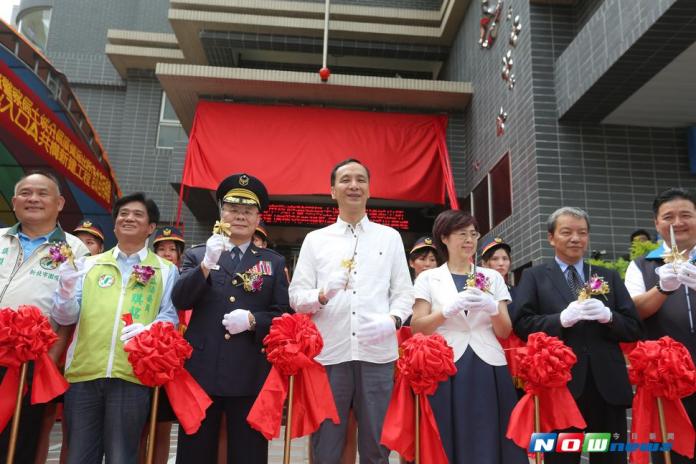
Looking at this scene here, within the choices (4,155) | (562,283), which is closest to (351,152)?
(4,155)

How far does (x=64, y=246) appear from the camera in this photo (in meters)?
2.62

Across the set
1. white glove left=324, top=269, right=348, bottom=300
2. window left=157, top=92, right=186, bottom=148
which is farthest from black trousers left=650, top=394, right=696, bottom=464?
window left=157, top=92, right=186, bottom=148

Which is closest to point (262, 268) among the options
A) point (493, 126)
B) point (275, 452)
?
point (275, 452)

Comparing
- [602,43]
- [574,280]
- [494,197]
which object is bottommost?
[574,280]

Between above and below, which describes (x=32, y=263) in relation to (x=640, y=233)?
below

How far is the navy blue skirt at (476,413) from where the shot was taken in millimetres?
2486

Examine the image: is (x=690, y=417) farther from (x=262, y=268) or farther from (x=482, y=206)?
(x=482, y=206)

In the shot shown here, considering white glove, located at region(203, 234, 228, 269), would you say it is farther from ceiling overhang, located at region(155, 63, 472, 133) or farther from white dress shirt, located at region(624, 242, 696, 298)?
ceiling overhang, located at region(155, 63, 472, 133)

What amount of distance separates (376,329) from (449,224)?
744mm

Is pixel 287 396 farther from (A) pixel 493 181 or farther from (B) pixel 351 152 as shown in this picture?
(B) pixel 351 152

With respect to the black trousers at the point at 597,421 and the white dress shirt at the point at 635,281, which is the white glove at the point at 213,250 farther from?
the white dress shirt at the point at 635,281

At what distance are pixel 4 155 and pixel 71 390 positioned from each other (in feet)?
15.6

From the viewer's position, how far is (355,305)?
264 cm

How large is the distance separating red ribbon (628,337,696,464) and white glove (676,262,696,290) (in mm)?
270
